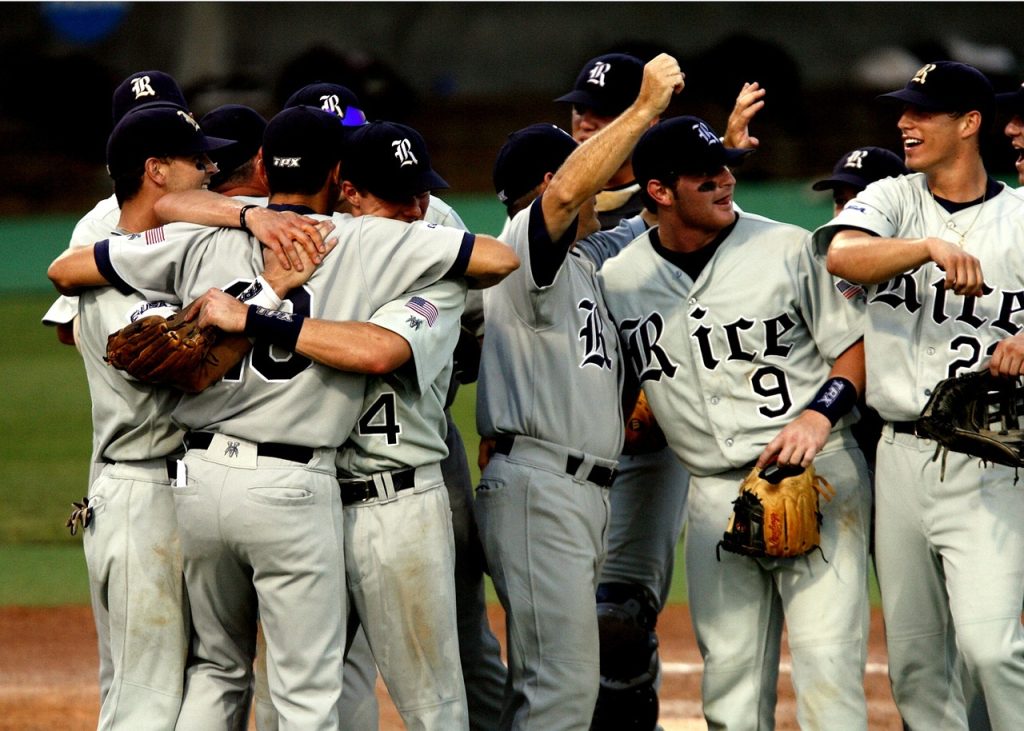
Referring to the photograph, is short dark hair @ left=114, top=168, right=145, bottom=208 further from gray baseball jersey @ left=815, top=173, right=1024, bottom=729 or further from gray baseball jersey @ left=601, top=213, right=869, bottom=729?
gray baseball jersey @ left=815, top=173, right=1024, bottom=729

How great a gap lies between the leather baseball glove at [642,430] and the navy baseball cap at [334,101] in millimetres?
1335

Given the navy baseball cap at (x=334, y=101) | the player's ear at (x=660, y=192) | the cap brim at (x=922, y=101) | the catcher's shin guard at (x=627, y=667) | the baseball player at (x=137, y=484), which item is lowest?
the catcher's shin guard at (x=627, y=667)

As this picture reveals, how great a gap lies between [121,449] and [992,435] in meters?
2.31

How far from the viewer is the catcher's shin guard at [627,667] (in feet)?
14.8

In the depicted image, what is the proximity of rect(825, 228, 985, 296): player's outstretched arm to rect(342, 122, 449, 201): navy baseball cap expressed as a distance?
1.08 m

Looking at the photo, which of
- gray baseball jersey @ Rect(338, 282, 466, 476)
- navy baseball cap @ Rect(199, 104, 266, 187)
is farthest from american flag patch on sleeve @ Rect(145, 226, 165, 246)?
navy baseball cap @ Rect(199, 104, 266, 187)

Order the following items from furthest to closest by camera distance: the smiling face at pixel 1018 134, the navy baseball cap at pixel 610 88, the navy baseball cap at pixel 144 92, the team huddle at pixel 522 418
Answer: the navy baseball cap at pixel 610 88, the navy baseball cap at pixel 144 92, the smiling face at pixel 1018 134, the team huddle at pixel 522 418

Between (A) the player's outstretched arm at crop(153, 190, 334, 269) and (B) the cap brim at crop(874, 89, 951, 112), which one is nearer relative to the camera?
(A) the player's outstretched arm at crop(153, 190, 334, 269)

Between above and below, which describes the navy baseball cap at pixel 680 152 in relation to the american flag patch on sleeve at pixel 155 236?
above

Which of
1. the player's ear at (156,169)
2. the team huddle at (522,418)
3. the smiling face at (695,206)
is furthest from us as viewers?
the smiling face at (695,206)

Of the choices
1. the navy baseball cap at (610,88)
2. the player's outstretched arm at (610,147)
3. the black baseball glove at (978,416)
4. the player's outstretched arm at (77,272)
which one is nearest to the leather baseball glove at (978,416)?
the black baseball glove at (978,416)

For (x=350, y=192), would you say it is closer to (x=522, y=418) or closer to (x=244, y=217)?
(x=244, y=217)

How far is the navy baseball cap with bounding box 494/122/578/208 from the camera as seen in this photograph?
4.14 metres

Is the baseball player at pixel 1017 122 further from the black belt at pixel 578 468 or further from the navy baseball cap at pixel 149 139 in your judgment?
the navy baseball cap at pixel 149 139
